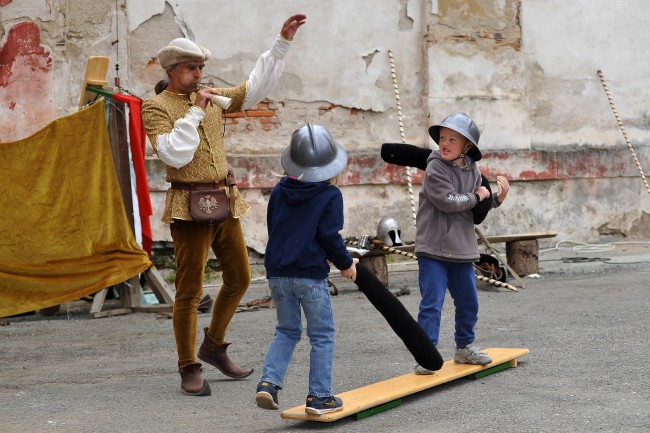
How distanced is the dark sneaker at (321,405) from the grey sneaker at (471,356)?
47.1 inches

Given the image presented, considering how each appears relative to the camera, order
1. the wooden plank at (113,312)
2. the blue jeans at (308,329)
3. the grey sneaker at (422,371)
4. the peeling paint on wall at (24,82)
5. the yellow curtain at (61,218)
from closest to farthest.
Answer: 1. the blue jeans at (308,329)
2. the grey sneaker at (422,371)
3. the yellow curtain at (61,218)
4. the wooden plank at (113,312)
5. the peeling paint on wall at (24,82)

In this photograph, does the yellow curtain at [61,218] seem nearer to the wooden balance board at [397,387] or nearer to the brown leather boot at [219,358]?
the brown leather boot at [219,358]

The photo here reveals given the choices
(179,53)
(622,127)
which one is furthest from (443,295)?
(622,127)

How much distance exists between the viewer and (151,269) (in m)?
9.30

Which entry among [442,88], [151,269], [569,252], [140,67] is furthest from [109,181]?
[569,252]

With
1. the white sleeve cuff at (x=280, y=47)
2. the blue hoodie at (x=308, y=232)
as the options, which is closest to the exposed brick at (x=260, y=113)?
the white sleeve cuff at (x=280, y=47)

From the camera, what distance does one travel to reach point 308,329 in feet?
16.9

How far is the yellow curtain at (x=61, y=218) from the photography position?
345 inches

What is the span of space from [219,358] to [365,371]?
807 millimetres

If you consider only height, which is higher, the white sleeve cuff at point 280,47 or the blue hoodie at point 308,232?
the white sleeve cuff at point 280,47

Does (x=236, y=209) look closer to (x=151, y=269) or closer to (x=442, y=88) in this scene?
(x=151, y=269)

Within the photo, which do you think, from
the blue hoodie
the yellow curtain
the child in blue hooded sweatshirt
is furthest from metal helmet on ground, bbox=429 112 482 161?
the yellow curtain

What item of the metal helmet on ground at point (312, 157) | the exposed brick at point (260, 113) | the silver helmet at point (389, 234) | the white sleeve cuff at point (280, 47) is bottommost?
the silver helmet at point (389, 234)

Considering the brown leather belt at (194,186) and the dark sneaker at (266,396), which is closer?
the dark sneaker at (266,396)
